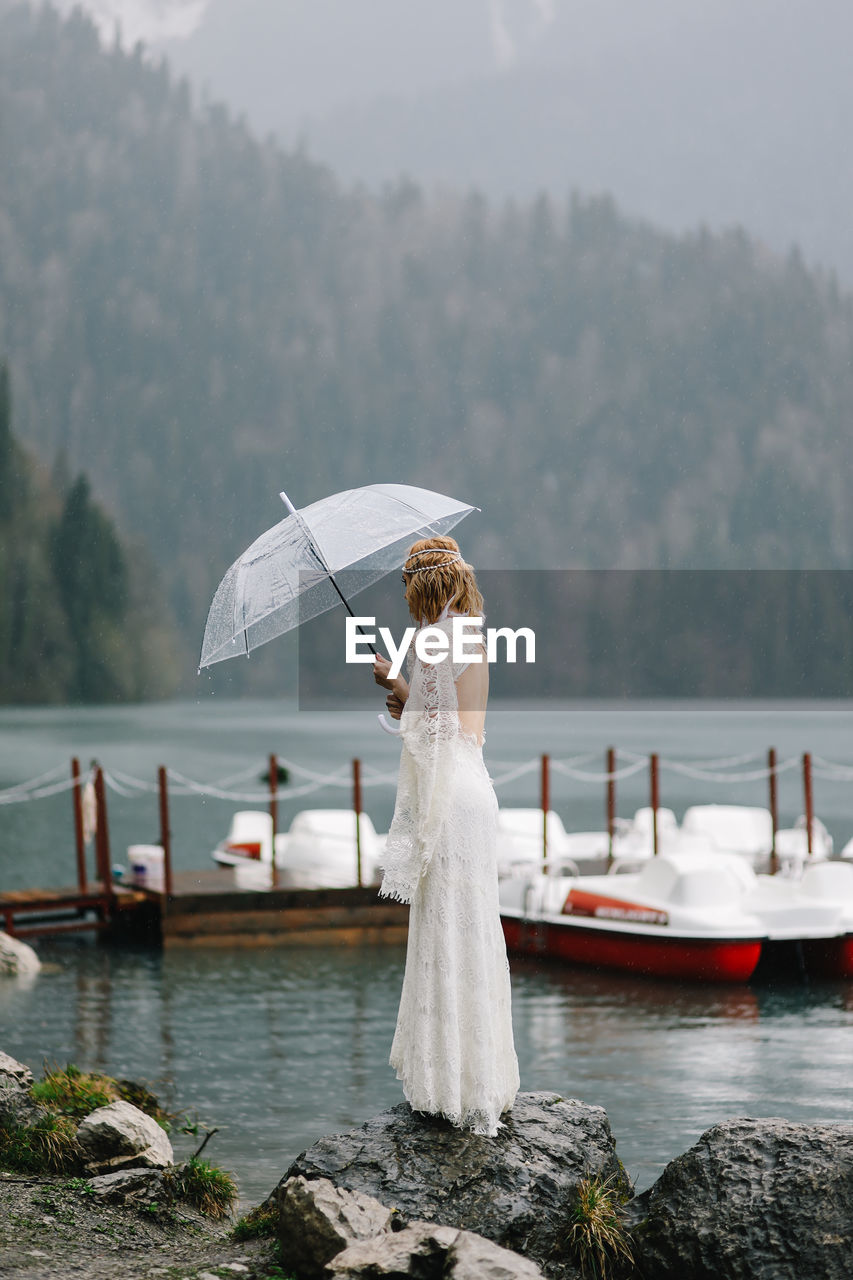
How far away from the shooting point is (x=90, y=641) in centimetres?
10256

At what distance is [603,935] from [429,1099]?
9.69 meters

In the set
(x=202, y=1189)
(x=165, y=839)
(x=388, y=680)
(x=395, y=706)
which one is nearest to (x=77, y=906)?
(x=165, y=839)

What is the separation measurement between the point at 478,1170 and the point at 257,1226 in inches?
38.1

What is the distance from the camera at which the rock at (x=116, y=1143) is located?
608 centimetres

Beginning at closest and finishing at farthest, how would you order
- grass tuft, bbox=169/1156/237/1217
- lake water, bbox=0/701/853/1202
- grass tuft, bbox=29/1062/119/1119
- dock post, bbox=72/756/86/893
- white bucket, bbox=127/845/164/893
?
grass tuft, bbox=169/1156/237/1217, grass tuft, bbox=29/1062/119/1119, lake water, bbox=0/701/853/1202, dock post, bbox=72/756/86/893, white bucket, bbox=127/845/164/893

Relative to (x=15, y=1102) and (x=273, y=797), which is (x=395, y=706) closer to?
(x=15, y=1102)

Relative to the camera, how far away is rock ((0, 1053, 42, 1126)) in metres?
6.42

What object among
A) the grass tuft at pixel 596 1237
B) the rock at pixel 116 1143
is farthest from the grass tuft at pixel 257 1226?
the grass tuft at pixel 596 1237

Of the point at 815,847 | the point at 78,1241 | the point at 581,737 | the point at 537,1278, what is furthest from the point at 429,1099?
the point at 581,737

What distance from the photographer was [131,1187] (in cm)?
578

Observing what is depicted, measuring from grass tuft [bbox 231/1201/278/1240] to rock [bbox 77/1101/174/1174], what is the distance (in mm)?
698

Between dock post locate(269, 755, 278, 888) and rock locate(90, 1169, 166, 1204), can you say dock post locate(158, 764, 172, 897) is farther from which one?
rock locate(90, 1169, 166, 1204)

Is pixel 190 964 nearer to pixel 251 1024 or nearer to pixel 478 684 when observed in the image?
pixel 251 1024

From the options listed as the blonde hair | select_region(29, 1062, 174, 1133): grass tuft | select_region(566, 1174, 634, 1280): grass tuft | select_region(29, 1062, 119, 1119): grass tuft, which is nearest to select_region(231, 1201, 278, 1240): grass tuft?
select_region(566, 1174, 634, 1280): grass tuft
